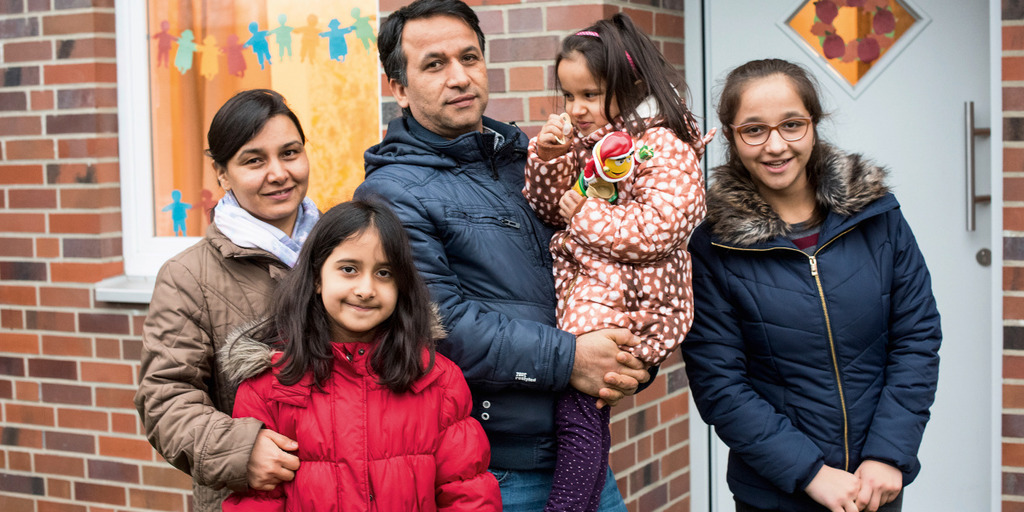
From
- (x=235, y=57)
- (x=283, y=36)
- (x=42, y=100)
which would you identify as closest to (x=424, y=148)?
(x=283, y=36)

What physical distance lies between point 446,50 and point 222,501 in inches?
49.9

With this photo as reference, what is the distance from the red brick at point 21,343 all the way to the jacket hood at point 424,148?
2.69 meters

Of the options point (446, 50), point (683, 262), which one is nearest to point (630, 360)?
point (683, 262)

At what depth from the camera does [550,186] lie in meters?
2.28

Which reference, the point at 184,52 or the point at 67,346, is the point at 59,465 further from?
the point at 184,52

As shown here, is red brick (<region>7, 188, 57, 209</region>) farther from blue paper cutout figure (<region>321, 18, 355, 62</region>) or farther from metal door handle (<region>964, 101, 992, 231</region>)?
metal door handle (<region>964, 101, 992, 231</region>)

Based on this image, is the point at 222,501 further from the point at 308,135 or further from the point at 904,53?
the point at 904,53

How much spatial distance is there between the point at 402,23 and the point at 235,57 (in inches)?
79.6

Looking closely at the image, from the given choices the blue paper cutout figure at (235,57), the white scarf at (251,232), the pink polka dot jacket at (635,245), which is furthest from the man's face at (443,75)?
the blue paper cutout figure at (235,57)

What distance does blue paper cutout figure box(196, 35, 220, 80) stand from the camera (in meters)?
4.23

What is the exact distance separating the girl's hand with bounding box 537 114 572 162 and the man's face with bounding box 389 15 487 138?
0.25m

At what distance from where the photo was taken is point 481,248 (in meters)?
2.23

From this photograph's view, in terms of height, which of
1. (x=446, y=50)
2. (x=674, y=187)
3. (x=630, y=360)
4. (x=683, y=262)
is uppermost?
(x=446, y=50)

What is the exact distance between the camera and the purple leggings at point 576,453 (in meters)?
2.21
